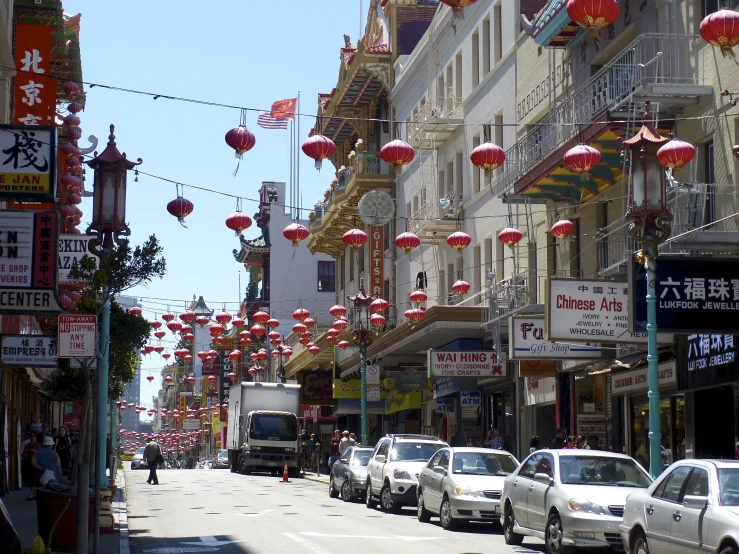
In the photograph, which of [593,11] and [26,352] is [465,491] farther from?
[26,352]

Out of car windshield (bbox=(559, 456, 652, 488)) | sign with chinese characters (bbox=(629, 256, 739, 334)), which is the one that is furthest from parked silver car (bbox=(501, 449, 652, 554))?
sign with chinese characters (bbox=(629, 256, 739, 334))

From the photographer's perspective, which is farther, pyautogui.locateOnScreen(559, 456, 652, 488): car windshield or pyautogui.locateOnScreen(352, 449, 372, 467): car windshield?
pyautogui.locateOnScreen(352, 449, 372, 467): car windshield

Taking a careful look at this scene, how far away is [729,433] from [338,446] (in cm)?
2528

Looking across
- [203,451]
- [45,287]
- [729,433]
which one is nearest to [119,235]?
[45,287]

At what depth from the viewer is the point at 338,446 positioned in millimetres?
47938

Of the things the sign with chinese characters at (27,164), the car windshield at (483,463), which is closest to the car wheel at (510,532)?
the car windshield at (483,463)

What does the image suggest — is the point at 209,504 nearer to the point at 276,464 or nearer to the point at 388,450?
the point at 388,450

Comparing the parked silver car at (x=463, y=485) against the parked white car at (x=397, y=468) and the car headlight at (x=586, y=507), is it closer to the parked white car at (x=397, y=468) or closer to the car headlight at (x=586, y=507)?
the parked white car at (x=397, y=468)

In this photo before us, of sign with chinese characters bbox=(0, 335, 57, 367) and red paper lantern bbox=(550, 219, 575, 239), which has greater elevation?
red paper lantern bbox=(550, 219, 575, 239)

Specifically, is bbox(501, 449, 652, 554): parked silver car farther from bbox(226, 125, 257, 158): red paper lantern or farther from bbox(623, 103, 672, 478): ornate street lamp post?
bbox(226, 125, 257, 158): red paper lantern

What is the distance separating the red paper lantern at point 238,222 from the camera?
2652 centimetres

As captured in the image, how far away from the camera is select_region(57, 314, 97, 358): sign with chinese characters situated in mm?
14867

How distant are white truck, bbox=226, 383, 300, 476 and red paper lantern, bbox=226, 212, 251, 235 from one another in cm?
2766

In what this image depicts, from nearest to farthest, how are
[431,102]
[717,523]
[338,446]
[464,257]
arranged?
[717,523] < [464,257] < [431,102] < [338,446]
